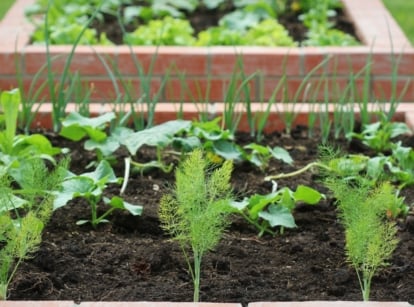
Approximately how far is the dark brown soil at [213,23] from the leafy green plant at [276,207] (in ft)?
9.18

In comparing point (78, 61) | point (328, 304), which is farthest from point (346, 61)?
point (328, 304)

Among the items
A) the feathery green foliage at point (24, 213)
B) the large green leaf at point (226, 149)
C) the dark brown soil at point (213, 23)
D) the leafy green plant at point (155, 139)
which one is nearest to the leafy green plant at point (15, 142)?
the feathery green foliage at point (24, 213)

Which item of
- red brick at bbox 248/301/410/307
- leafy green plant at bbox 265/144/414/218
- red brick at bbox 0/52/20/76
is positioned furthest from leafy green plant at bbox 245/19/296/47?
red brick at bbox 248/301/410/307

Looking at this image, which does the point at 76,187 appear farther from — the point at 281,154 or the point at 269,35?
the point at 269,35

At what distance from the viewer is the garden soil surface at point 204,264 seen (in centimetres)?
284

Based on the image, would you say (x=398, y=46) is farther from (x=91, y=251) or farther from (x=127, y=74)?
(x=91, y=251)

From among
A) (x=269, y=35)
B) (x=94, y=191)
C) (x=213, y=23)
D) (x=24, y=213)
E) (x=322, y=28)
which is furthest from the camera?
(x=213, y=23)

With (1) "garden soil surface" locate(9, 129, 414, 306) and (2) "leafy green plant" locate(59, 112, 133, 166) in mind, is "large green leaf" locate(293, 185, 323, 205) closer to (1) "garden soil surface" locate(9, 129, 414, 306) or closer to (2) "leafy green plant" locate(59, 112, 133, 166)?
(1) "garden soil surface" locate(9, 129, 414, 306)

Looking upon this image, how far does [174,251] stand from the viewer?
3.12 meters

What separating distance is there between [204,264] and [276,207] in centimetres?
36

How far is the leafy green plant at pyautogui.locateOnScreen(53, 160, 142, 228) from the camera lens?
319cm

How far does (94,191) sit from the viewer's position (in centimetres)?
320

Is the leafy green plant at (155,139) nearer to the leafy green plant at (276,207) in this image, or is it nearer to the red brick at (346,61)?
the leafy green plant at (276,207)

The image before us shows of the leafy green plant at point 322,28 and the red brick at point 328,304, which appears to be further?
the leafy green plant at point 322,28
